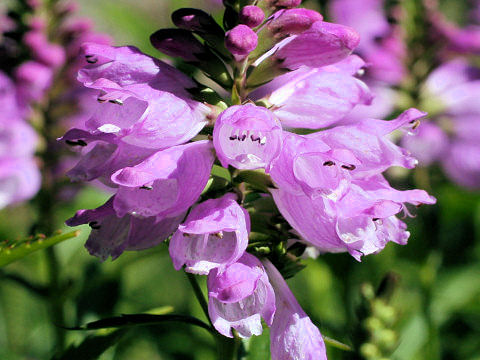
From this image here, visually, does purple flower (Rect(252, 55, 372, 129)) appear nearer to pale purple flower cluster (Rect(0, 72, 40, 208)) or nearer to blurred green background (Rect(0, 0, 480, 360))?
blurred green background (Rect(0, 0, 480, 360))

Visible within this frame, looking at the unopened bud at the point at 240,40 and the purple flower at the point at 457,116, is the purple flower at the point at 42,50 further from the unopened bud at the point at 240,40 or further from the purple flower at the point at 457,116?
the purple flower at the point at 457,116

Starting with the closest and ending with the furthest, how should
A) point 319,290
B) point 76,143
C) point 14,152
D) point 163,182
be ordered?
point 163,182 → point 76,143 → point 14,152 → point 319,290

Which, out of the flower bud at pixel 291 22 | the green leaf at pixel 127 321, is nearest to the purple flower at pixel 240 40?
the flower bud at pixel 291 22

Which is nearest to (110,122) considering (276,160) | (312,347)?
(276,160)

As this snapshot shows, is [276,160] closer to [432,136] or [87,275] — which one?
[87,275]

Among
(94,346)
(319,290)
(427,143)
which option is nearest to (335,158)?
(94,346)

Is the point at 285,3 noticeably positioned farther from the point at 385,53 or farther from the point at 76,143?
the point at 385,53

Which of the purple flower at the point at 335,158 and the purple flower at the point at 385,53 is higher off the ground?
the purple flower at the point at 335,158
